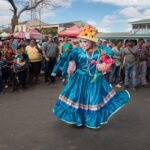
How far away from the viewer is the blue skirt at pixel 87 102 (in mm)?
6258

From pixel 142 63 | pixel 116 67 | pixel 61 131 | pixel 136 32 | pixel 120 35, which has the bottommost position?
pixel 61 131

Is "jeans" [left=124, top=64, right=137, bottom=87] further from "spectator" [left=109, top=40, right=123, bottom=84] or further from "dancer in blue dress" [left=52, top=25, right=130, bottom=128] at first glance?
"dancer in blue dress" [left=52, top=25, right=130, bottom=128]

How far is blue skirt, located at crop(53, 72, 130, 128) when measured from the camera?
6.26m

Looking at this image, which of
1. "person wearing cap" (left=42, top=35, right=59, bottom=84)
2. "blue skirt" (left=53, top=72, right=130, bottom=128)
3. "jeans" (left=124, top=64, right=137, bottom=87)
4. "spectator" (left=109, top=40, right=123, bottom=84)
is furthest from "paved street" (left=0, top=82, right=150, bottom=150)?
"spectator" (left=109, top=40, right=123, bottom=84)

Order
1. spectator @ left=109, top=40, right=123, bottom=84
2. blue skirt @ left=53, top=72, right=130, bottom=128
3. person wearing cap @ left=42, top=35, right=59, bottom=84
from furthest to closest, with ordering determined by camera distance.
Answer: spectator @ left=109, top=40, right=123, bottom=84 → person wearing cap @ left=42, top=35, right=59, bottom=84 → blue skirt @ left=53, top=72, right=130, bottom=128

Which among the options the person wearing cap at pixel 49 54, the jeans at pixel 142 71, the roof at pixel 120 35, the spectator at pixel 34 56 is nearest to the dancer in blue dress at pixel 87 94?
the spectator at pixel 34 56

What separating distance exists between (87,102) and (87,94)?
0.16 meters

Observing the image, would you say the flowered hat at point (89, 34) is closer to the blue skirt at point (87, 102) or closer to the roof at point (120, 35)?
the blue skirt at point (87, 102)

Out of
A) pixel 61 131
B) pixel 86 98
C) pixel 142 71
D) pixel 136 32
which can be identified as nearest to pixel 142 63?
pixel 142 71

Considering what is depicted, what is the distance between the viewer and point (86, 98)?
6336mm

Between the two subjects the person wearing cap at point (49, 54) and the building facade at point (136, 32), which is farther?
the building facade at point (136, 32)

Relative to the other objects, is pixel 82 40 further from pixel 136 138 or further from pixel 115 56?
A: pixel 115 56

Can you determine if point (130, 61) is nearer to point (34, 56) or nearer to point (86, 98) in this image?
point (34, 56)

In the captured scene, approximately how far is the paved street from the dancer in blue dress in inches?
9.2
